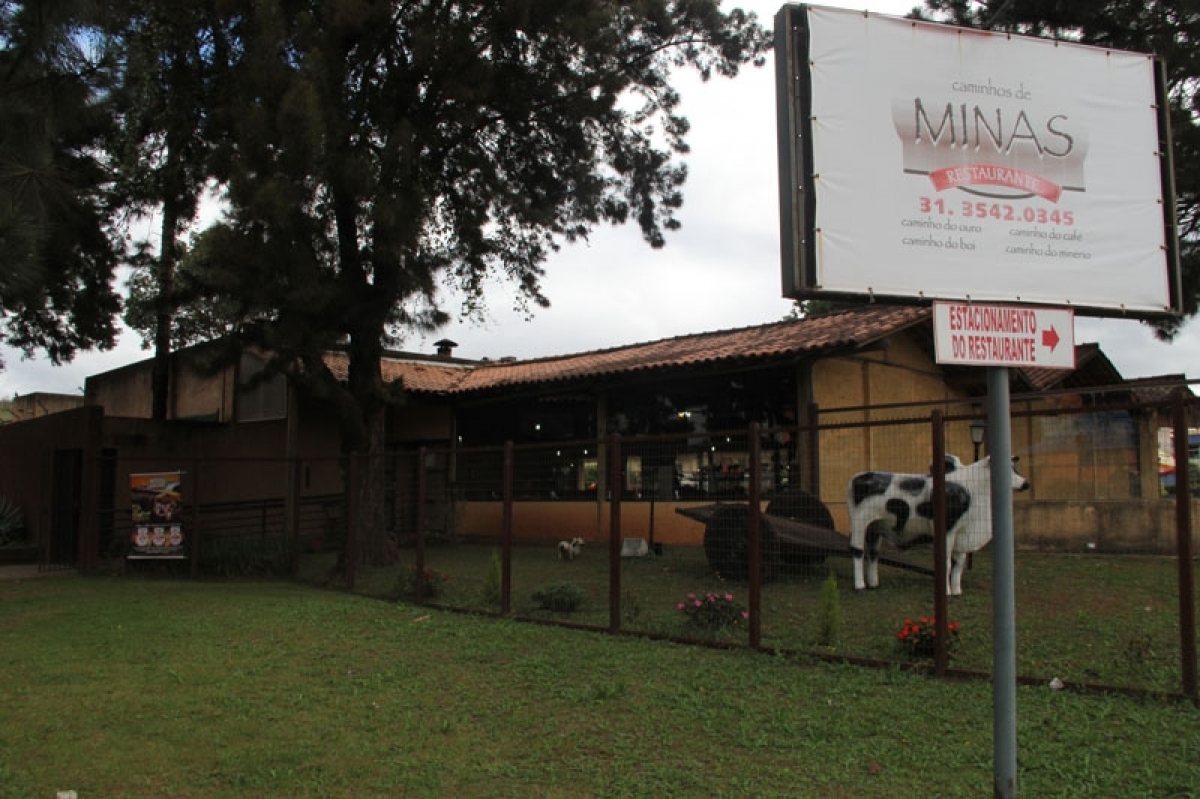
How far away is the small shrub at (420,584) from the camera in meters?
10.6

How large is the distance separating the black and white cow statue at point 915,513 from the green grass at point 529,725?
280 cm

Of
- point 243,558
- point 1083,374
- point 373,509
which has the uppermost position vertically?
point 1083,374

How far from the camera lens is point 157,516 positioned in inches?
548

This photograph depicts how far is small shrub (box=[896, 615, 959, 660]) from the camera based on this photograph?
6539 mm

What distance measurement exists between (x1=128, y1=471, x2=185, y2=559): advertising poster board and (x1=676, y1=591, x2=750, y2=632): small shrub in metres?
9.29

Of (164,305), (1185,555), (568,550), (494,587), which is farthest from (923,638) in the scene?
(164,305)

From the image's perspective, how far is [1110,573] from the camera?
34.0 feet

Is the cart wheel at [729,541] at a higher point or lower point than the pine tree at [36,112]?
lower

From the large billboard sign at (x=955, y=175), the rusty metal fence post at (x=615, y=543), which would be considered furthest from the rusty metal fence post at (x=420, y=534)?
the large billboard sign at (x=955, y=175)

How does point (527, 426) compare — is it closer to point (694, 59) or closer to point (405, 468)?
point (405, 468)

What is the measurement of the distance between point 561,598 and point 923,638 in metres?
3.87

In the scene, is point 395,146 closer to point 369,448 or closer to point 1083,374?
point 369,448

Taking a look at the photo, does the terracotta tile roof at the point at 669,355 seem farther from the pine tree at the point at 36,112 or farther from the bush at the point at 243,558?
the pine tree at the point at 36,112

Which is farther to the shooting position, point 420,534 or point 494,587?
point 420,534
